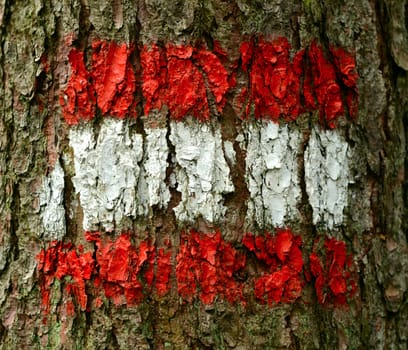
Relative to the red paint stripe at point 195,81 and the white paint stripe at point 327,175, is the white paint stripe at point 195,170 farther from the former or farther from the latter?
the white paint stripe at point 327,175

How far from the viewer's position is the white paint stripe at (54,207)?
176 centimetres

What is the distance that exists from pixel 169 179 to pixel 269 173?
25cm

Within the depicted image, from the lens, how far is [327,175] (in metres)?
1.81

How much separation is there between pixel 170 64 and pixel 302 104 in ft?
1.17

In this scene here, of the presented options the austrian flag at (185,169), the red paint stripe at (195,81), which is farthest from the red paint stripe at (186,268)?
the red paint stripe at (195,81)

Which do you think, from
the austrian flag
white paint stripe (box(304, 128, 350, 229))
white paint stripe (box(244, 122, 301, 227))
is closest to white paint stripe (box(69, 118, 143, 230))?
the austrian flag

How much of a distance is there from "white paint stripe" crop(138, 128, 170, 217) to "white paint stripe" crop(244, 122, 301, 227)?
0.21 meters

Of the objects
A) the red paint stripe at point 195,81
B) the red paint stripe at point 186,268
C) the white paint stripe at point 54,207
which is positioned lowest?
the red paint stripe at point 186,268

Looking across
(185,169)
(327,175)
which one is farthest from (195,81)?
(327,175)

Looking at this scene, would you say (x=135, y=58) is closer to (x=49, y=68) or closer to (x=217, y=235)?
(x=49, y=68)

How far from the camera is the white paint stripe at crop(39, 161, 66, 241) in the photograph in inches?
69.2

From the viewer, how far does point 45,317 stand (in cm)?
177

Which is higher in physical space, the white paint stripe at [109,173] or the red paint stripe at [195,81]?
the red paint stripe at [195,81]

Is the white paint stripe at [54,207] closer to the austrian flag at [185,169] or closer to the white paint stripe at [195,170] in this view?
the austrian flag at [185,169]
